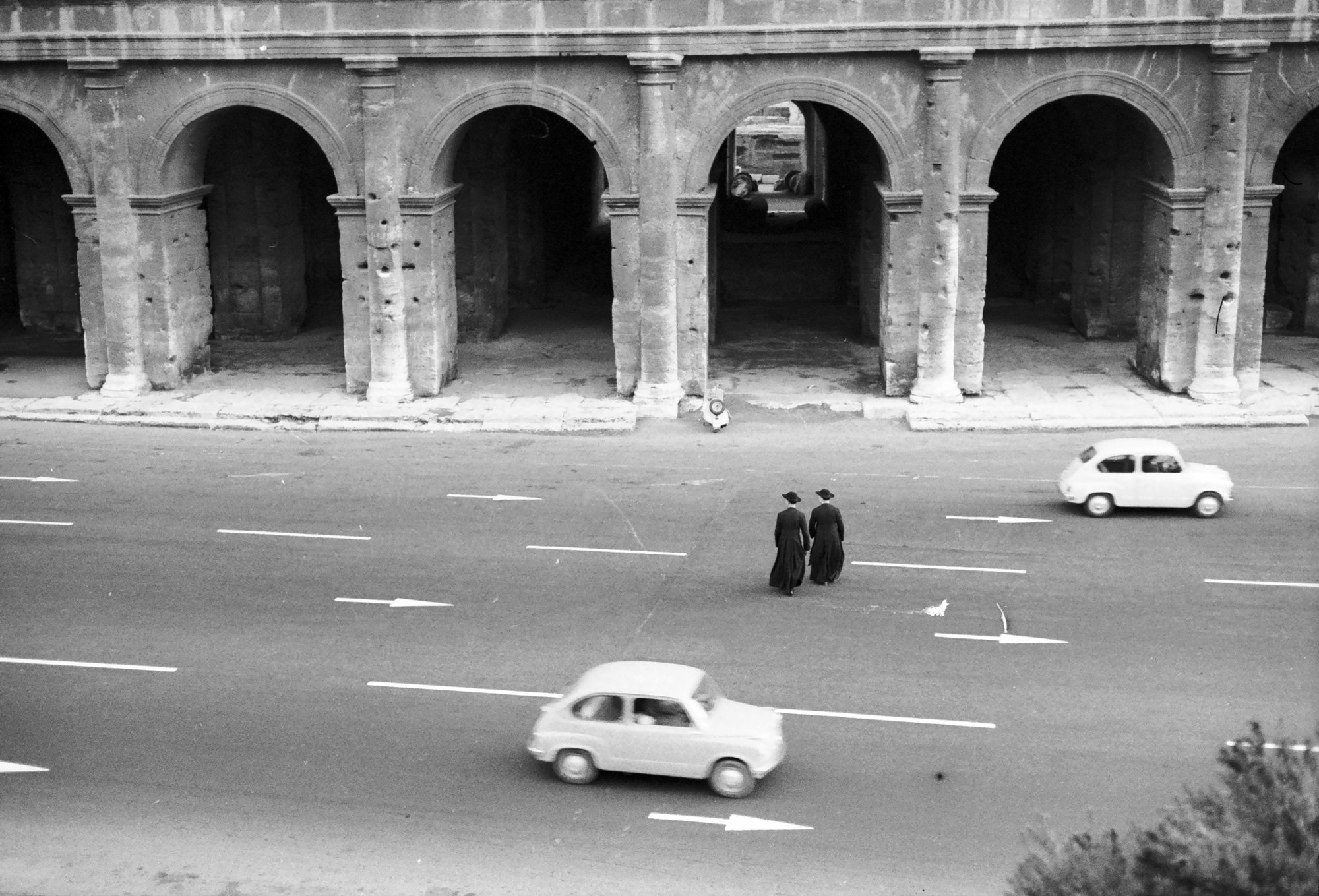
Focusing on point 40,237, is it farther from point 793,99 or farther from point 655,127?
point 793,99

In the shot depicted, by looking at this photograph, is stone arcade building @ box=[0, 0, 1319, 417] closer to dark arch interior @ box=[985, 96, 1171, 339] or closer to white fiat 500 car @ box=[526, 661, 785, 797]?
dark arch interior @ box=[985, 96, 1171, 339]

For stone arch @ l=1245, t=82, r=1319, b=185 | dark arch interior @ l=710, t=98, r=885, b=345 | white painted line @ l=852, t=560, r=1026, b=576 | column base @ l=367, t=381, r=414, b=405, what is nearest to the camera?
white painted line @ l=852, t=560, r=1026, b=576

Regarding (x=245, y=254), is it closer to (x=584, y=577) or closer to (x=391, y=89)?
(x=391, y=89)

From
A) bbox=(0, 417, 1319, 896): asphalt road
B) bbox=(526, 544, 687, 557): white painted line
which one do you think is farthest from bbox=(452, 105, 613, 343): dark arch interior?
bbox=(526, 544, 687, 557): white painted line

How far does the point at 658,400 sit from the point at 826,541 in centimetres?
956

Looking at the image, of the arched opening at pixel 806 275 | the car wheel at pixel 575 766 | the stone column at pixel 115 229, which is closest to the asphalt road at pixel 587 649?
the car wheel at pixel 575 766

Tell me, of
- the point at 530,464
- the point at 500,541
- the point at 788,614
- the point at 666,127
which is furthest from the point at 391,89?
the point at 788,614

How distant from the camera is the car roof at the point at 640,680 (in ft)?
63.3

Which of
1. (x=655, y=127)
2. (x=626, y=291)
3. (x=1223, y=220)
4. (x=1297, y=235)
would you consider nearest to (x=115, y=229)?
(x=626, y=291)

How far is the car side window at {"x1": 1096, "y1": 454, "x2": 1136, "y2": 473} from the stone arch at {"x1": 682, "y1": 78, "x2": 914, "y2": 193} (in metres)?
7.52

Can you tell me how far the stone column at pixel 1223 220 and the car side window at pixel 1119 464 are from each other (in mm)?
6542

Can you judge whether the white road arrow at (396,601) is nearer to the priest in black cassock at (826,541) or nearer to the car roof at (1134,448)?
the priest in black cassock at (826,541)

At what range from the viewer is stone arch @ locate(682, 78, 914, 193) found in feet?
107

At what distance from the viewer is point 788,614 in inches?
941
